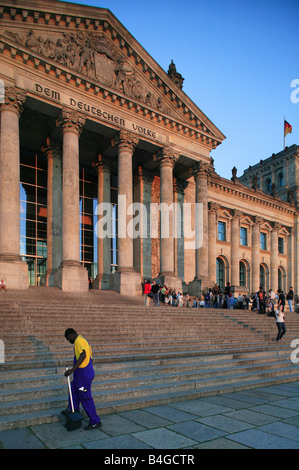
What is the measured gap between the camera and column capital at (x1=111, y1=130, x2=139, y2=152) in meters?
23.8

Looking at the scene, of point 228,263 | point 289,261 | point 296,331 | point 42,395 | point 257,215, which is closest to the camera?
point 42,395

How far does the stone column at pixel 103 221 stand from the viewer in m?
26.1

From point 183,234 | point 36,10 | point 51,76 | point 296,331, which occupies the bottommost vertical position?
point 296,331

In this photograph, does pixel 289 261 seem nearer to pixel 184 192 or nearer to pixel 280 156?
pixel 280 156

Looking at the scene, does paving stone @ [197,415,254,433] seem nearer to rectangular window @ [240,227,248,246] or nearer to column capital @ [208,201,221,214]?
column capital @ [208,201,221,214]

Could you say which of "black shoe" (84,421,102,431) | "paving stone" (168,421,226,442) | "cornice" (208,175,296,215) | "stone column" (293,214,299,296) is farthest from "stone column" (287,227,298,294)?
"black shoe" (84,421,102,431)

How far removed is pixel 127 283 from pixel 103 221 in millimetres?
6233

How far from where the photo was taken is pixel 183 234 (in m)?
29.8

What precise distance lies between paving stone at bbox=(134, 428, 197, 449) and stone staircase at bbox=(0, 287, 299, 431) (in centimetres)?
139

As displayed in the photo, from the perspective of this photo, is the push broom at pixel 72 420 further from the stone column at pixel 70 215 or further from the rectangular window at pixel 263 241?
the rectangular window at pixel 263 241

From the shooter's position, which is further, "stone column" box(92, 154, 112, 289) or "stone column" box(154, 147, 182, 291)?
"stone column" box(92, 154, 112, 289)

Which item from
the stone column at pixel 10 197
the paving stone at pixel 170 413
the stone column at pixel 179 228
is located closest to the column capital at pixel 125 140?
the stone column at pixel 10 197
